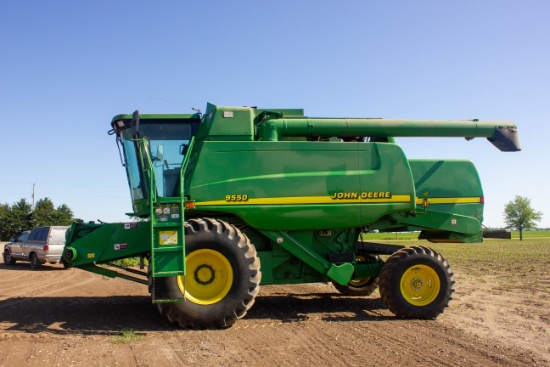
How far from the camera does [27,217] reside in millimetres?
58469

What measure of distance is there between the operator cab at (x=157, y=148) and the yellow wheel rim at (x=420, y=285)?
14.2ft

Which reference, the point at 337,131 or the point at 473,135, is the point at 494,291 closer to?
the point at 473,135

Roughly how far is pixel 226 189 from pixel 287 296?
Answer: 413 centimetres

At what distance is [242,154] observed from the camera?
26.0ft

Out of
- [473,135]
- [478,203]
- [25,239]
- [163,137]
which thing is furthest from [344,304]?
[25,239]

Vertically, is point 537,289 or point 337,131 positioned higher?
point 337,131

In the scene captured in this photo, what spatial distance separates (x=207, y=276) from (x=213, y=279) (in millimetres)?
108

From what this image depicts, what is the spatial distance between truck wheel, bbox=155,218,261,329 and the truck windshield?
1212 millimetres

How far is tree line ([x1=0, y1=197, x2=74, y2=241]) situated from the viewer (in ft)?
187

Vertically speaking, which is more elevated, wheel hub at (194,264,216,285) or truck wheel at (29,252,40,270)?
wheel hub at (194,264,216,285)

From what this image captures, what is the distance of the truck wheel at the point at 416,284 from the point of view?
8.02 metres

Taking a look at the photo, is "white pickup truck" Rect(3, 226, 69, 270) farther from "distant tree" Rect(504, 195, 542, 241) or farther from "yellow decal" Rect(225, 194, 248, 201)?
"distant tree" Rect(504, 195, 542, 241)

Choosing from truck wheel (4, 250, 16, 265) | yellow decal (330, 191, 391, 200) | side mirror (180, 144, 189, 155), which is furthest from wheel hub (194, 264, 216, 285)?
truck wheel (4, 250, 16, 265)

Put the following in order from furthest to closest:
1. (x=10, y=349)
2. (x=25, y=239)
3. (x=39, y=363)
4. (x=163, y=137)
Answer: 1. (x=25, y=239)
2. (x=163, y=137)
3. (x=10, y=349)
4. (x=39, y=363)
